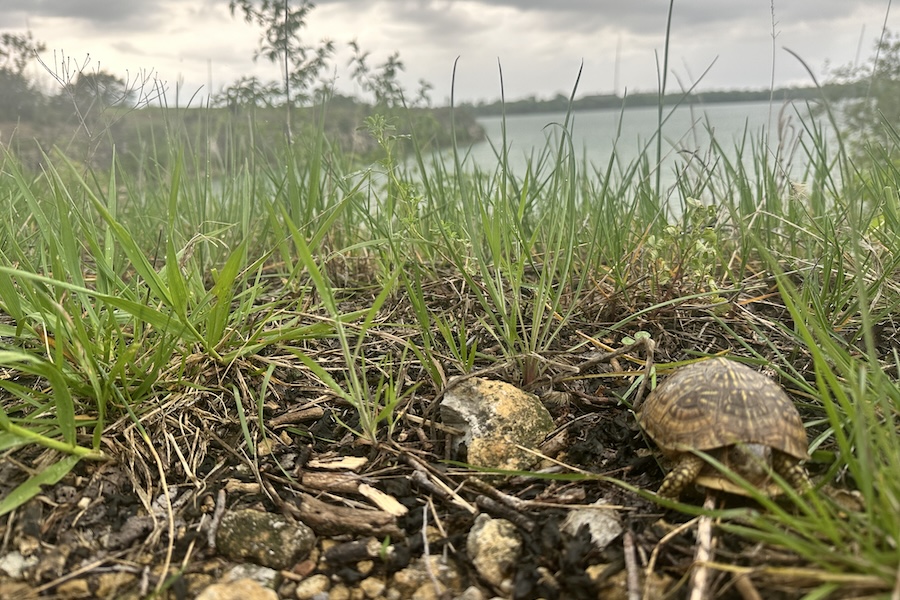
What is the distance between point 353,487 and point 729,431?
0.79 m

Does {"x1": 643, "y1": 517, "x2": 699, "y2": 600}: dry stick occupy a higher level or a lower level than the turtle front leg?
lower

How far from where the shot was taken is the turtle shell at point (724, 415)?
1133 millimetres

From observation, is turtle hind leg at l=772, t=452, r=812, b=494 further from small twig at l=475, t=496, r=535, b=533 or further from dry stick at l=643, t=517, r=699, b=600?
small twig at l=475, t=496, r=535, b=533

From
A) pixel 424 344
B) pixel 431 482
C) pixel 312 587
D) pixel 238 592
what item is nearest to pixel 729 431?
pixel 431 482

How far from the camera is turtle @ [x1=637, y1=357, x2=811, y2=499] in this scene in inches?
44.0

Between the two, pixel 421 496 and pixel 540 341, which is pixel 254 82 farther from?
pixel 421 496

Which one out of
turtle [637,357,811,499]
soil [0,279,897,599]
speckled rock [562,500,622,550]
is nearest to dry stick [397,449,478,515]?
soil [0,279,897,599]

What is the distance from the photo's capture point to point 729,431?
1.15 m

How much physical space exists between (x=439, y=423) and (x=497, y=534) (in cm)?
35

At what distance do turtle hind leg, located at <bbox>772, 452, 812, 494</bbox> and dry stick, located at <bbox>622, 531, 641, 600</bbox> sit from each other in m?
0.36

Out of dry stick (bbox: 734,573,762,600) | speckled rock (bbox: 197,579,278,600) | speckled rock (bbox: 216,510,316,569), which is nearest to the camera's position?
dry stick (bbox: 734,573,762,600)

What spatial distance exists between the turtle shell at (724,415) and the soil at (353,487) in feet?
0.38

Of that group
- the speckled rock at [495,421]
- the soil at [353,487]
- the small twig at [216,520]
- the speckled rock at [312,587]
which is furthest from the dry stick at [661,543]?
the small twig at [216,520]

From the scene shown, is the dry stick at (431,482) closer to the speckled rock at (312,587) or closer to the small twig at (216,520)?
the speckled rock at (312,587)
